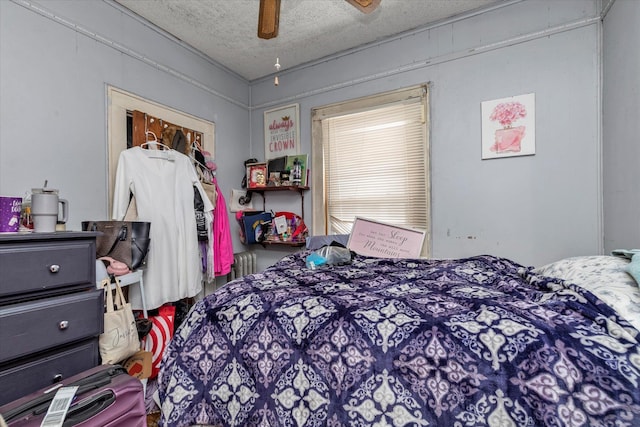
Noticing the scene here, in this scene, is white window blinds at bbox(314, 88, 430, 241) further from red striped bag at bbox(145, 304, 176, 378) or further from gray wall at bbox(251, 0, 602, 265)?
red striped bag at bbox(145, 304, 176, 378)

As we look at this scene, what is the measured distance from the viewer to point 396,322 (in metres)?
0.91

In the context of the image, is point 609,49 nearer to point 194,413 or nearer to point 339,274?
point 339,274

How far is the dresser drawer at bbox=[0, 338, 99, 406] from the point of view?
3.59 ft

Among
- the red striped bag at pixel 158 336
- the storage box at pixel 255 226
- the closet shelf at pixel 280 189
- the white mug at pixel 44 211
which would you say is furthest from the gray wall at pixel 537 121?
the white mug at pixel 44 211

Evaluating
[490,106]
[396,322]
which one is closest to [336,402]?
[396,322]

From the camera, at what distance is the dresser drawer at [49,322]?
3.55 ft

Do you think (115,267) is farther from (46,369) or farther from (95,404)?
(95,404)

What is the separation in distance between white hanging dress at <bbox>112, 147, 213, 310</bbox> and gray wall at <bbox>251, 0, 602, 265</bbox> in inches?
79.6

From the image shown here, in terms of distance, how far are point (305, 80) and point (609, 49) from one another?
7.92 ft

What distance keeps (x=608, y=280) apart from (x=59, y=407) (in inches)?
73.9

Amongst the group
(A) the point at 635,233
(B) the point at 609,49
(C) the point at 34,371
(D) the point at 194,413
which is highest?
(B) the point at 609,49

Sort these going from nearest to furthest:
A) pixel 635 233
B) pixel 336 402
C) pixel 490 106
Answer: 1. pixel 336 402
2. pixel 635 233
3. pixel 490 106

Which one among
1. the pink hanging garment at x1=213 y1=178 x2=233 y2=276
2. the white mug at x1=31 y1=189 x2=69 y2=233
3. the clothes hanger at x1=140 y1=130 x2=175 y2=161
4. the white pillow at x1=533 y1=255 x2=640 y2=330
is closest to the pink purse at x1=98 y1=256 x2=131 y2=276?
the white mug at x1=31 y1=189 x2=69 y2=233

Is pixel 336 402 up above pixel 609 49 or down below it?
below
